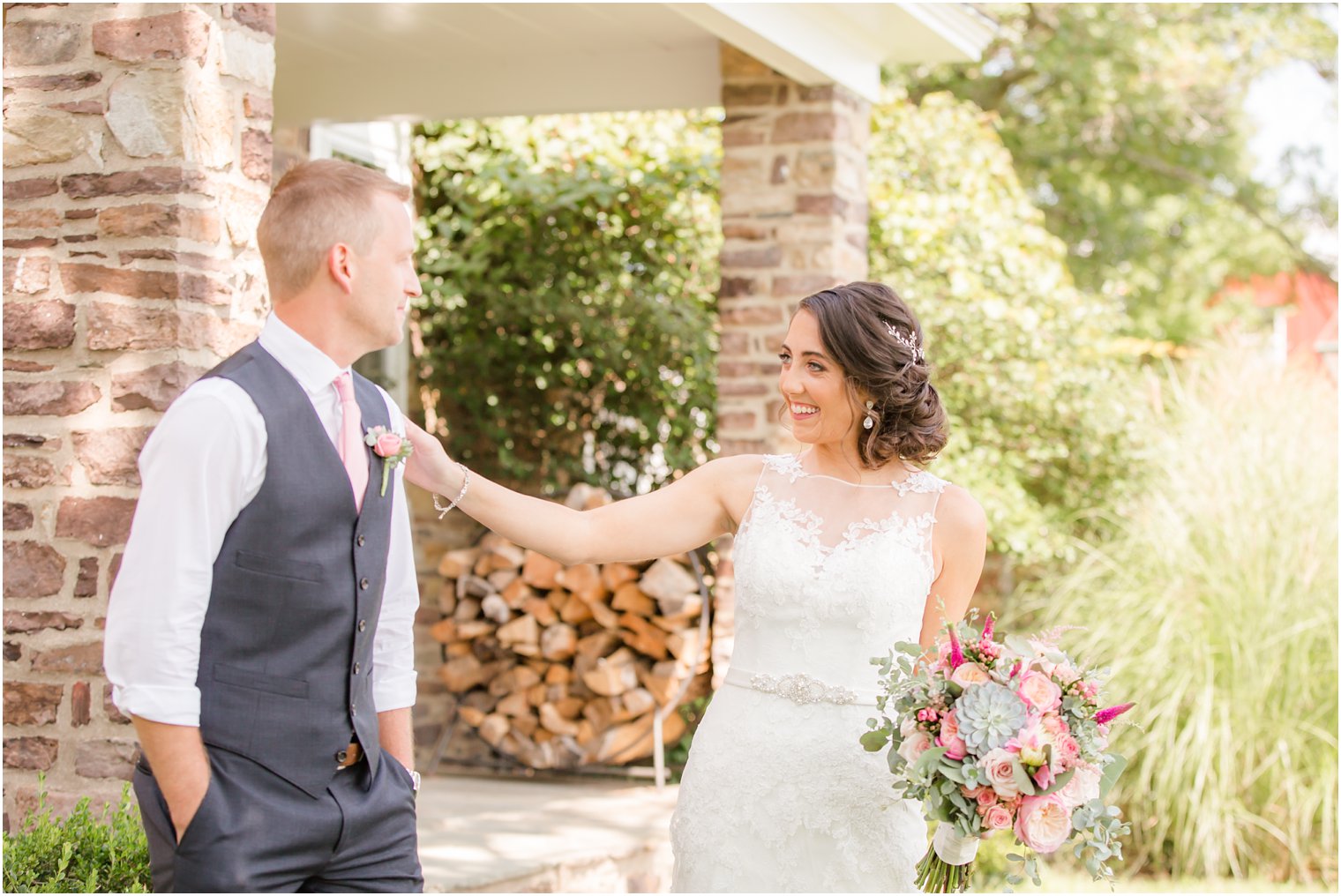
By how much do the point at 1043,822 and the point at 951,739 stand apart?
0.22 m

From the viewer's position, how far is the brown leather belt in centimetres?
211

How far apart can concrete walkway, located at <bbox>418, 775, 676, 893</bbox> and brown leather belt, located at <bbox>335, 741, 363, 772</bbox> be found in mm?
2515

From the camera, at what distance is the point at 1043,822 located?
242 centimetres

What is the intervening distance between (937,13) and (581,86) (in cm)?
158

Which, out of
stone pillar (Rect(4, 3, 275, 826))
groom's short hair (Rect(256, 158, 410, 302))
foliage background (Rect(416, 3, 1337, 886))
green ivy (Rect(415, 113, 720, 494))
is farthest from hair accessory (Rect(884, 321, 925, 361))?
green ivy (Rect(415, 113, 720, 494))

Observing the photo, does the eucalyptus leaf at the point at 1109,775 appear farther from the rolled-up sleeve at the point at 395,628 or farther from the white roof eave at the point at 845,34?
the white roof eave at the point at 845,34

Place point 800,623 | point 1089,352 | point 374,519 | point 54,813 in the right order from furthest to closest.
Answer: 1. point 1089,352
2. point 54,813
3. point 800,623
4. point 374,519

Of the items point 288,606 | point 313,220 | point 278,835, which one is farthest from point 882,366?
point 278,835

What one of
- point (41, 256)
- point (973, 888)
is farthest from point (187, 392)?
point (973, 888)

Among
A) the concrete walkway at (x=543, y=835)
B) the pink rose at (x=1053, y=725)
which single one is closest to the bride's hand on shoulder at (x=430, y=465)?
the pink rose at (x=1053, y=725)

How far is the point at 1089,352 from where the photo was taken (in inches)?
320

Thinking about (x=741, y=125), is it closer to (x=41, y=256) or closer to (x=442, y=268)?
(x=442, y=268)

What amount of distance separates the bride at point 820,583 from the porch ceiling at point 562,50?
235 centimetres

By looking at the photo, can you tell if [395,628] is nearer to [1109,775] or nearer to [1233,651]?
[1109,775]
